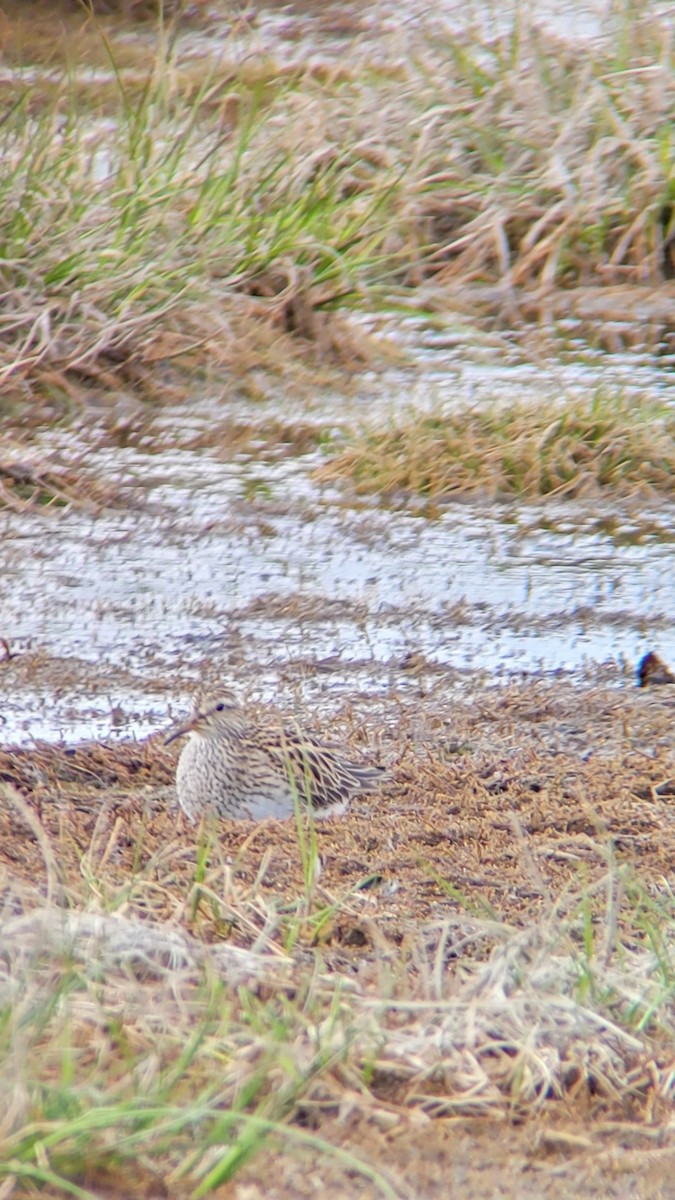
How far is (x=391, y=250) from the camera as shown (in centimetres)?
1002

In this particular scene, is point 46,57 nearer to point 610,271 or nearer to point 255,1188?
point 610,271

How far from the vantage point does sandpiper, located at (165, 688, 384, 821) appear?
5.41m

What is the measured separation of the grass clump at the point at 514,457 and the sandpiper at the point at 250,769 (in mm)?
2319

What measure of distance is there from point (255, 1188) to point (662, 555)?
499 cm

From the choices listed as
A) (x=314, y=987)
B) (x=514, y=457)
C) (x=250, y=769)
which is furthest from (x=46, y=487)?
(x=314, y=987)

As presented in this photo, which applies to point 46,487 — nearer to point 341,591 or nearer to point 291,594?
point 291,594

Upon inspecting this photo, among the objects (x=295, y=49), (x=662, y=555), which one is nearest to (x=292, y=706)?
(x=662, y=555)

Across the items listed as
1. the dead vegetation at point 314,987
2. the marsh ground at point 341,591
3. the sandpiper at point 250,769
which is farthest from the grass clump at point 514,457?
the dead vegetation at point 314,987

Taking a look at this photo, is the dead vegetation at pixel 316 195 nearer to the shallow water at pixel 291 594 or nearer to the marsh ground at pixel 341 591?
the marsh ground at pixel 341 591

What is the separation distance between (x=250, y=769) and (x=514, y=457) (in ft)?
9.82

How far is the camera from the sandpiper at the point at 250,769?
5410mm

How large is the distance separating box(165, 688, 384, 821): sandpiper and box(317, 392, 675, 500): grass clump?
232 centimetres

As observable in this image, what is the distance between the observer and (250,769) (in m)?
5.75

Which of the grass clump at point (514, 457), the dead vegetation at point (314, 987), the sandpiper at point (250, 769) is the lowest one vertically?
the grass clump at point (514, 457)
